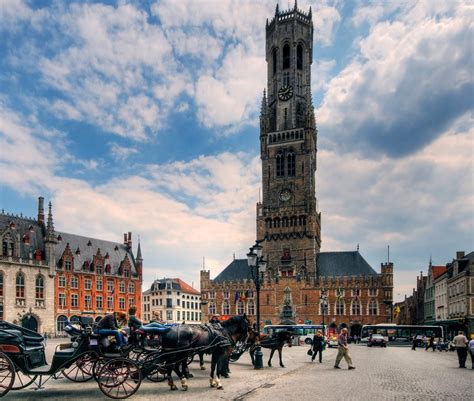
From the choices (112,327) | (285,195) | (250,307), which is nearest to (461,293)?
(285,195)

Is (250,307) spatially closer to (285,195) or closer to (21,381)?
(285,195)

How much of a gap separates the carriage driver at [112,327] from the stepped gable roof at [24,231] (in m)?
45.7

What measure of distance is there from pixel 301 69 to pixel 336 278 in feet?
123

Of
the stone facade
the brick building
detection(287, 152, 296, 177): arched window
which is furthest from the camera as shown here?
detection(287, 152, 296, 177): arched window

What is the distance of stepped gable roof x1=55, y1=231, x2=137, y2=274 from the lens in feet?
206

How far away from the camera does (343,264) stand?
248ft

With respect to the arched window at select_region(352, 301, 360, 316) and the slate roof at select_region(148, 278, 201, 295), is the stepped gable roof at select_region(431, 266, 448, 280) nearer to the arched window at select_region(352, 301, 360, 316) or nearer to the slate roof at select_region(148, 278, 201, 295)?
the arched window at select_region(352, 301, 360, 316)

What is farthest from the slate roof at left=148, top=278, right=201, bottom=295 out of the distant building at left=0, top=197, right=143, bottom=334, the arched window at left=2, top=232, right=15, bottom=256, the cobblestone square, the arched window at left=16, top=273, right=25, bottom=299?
the cobblestone square

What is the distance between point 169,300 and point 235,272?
2369 centimetres

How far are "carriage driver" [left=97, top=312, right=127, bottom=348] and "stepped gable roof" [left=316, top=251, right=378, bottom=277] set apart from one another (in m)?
65.1

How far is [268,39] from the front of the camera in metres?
87.1

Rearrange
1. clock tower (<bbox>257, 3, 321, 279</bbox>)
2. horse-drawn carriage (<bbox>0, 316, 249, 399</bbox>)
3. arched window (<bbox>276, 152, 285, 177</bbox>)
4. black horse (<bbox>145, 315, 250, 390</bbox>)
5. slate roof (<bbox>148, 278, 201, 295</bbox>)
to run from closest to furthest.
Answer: horse-drawn carriage (<bbox>0, 316, 249, 399</bbox>), black horse (<bbox>145, 315, 250, 390</bbox>), clock tower (<bbox>257, 3, 321, 279</bbox>), arched window (<bbox>276, 152, 285, 177</bbox>), slate roof (<bbox>148, 278, 201, 295</bbox>)

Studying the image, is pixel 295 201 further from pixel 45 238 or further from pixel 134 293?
pixel 45 238

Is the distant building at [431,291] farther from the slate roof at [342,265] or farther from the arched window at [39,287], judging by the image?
the arched window at [39,287]
